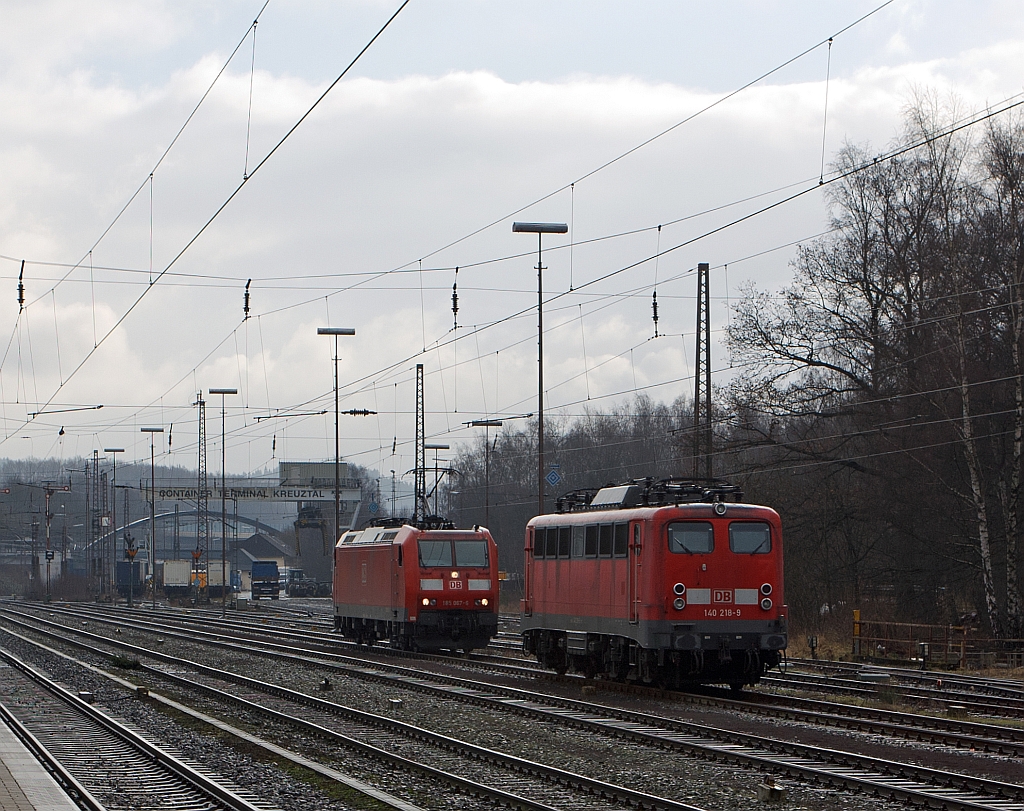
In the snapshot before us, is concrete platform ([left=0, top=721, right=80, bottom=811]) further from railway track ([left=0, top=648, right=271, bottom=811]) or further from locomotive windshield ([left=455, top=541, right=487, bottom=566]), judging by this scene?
locomotive windshield ([left=455, top=541, right=487, bottom=566])

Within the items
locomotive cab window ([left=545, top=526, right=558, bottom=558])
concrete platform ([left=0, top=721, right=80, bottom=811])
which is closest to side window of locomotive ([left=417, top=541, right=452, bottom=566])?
locomotive cab window ([left=545, top=526, right=558, bottom=558])

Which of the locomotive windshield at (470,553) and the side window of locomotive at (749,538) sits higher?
the side window of locomotive at (749,538)

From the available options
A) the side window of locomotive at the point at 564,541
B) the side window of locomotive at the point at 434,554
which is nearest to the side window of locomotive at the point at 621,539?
the side window of locomotive at the point at 564,541

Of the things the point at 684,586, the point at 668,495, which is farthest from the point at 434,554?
the point at 684,586

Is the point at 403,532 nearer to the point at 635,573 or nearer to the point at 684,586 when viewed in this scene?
the point at 635,573

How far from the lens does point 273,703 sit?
2203 centimetres

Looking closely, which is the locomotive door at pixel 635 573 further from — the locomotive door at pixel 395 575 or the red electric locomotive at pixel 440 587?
the locomotive door at pixel 395 575

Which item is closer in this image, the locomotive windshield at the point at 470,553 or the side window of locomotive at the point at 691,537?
the side window of locomotive at the point at 691,537

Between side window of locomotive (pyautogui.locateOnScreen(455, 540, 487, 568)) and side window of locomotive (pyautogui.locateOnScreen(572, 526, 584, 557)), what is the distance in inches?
365

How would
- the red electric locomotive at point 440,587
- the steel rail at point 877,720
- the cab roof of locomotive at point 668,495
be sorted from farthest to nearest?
Result: the red electric locomotive at point 440,587 < the cab roof of locomotive at point 668,495 < the steel rail at point 877,720

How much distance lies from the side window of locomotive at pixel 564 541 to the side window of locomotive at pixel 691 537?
147 inches

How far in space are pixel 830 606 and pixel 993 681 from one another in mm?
16643

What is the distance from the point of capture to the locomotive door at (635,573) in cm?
2186

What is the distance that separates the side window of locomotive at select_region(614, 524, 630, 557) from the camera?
22547mm
